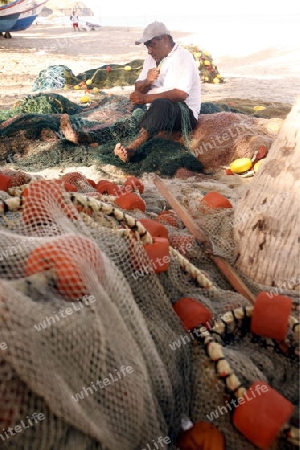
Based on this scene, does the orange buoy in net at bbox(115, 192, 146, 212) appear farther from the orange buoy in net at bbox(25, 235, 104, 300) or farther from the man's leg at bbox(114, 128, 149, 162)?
the man's leg at bbox(114, 128, 149, 162)

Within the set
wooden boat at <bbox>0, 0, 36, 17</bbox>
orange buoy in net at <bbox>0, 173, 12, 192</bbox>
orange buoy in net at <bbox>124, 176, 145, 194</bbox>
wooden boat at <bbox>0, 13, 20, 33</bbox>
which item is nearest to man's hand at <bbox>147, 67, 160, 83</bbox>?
orange buoy in net at <bbox>124, 176, 145, 194</bbox>

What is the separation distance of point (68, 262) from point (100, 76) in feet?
41.2

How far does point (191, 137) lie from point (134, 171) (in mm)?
1093

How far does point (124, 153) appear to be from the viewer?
626 cm

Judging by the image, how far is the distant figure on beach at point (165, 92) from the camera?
6312mm

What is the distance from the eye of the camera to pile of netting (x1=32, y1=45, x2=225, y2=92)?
12582mm

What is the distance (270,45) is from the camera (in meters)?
26.2

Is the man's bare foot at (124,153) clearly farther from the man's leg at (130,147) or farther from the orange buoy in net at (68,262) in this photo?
the orange buoy in net at (68,262)

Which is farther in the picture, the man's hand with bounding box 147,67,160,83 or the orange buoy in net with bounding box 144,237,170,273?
the man's hand with bounding box 147,67,160,83

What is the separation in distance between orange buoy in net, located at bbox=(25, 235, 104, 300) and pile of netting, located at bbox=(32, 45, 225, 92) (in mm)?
11494

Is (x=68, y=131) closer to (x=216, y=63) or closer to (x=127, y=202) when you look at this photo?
(x=127, y=202)

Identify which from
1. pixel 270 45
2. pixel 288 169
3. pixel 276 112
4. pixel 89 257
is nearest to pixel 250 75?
pixel 276 112

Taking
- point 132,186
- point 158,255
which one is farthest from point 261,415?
point 132,186

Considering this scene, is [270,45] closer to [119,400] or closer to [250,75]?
[250,75]
